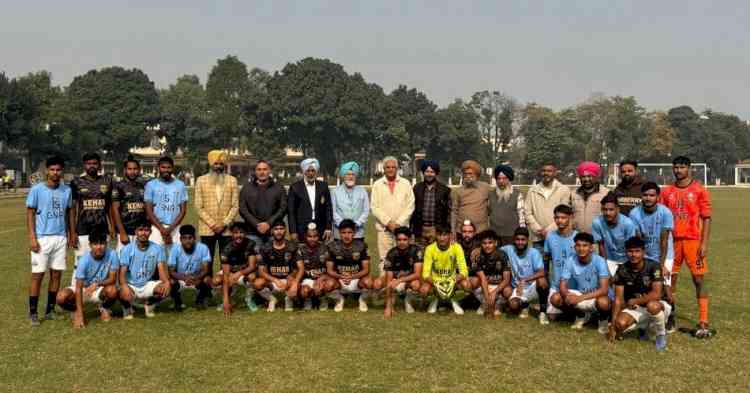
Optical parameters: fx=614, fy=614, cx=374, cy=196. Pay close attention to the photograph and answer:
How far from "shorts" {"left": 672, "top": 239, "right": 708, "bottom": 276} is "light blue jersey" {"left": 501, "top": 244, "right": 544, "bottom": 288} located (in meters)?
1.62

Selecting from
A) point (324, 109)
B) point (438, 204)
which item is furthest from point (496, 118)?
point (438, 204)

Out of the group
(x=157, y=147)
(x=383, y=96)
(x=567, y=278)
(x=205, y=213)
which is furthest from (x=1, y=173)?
(x=567, y=278)

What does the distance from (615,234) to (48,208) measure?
6973mm

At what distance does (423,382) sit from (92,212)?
5065 mm

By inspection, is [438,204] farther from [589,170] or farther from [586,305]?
[586,305]

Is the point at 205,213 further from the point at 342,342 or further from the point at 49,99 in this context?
the point at 49,99

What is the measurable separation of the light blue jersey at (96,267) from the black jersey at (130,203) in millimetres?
607

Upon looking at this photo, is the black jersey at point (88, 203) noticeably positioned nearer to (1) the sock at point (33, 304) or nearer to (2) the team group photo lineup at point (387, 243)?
(2) the team group photo lineup at point (387, 243)

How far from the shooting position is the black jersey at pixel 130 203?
835cm

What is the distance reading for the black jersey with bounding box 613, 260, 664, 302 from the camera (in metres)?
6.80

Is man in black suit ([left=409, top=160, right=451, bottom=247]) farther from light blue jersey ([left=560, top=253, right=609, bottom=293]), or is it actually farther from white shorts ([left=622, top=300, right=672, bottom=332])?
white shorts ([left=622, top=300, right=672, bottom=332])

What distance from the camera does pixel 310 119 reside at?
6719 centimetres

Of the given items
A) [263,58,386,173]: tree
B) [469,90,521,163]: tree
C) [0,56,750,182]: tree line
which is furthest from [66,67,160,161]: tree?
[469,90,521,163]: tree

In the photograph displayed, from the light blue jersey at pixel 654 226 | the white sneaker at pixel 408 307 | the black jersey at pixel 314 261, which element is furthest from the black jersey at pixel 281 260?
the light blue jersey at pixel 654 226
